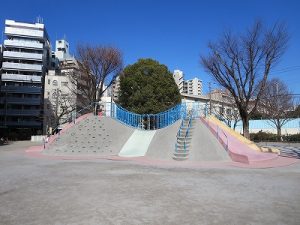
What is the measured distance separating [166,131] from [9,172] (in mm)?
10362

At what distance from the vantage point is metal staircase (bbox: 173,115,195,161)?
16578 mm

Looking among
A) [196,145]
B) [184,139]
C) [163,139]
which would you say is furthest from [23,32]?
[196,145]

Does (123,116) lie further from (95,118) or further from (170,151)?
(170,151)

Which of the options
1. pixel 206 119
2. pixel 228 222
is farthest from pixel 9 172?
pixel 206 119

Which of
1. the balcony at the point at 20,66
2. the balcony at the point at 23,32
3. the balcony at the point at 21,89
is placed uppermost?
the balcony at the point at 23,32

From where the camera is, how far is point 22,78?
65.7m

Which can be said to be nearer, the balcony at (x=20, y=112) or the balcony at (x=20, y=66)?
the balcony at (x=20, y=112)

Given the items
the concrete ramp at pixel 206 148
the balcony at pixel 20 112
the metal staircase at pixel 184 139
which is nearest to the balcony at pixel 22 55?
the balcony at pixel 20 112

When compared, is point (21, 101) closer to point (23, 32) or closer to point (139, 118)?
point (23, 32)

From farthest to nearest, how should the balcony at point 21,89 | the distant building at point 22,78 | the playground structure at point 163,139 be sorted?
1. the distant building at point 22,78
2. the balcony at point 21,89
3. the playground structure at point 163,139

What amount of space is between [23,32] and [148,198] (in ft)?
227

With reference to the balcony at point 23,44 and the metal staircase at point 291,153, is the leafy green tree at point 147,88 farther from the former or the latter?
the balcony at point 23,44

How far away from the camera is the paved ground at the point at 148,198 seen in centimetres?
576

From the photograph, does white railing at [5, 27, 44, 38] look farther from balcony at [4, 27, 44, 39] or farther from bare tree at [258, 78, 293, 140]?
bare tree at [258, 78, 293, 140]
